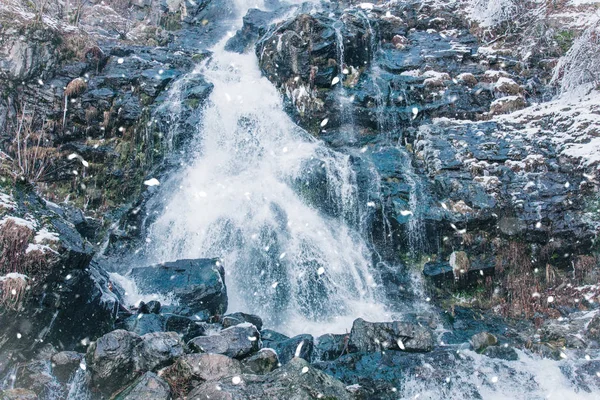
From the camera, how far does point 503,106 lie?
43.7 ft

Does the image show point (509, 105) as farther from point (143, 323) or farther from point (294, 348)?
point (143, 323)

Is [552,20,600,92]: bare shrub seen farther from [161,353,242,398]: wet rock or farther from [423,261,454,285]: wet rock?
[161,353,242,398]: wet rock

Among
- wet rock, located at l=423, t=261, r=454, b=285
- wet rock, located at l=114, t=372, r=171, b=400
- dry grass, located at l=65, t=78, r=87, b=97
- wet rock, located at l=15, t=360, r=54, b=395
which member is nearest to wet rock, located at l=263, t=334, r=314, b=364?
wet rock, located at l=114, t=372, r=171, b=400

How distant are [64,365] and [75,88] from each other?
462 inches

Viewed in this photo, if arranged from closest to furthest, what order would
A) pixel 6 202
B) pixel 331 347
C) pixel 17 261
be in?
1. pixel 17 261
2. pixel 6 202
3. pixel 331 347

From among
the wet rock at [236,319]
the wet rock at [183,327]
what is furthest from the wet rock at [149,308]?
the wet rock at [236,319]

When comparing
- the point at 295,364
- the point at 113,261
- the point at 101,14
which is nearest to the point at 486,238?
the point at 295,364

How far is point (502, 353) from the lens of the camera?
287 inches

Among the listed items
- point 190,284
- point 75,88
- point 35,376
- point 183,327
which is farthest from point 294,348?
point 75,88

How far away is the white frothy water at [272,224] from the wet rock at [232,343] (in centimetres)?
310

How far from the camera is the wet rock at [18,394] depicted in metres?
4.70

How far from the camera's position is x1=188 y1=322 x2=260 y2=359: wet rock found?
18.6ft

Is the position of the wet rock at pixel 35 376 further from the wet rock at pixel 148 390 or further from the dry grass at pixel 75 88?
the dry grass at pixel 75 88

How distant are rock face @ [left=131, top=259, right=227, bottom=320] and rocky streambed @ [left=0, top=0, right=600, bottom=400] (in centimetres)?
5
